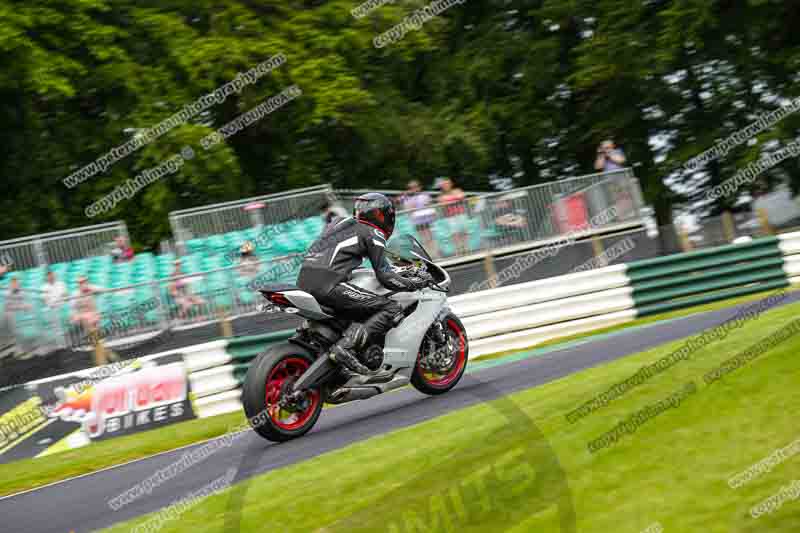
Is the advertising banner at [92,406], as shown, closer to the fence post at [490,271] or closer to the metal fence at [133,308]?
the metal fence at [133,308]

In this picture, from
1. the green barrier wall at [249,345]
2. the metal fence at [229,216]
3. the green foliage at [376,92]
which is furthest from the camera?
the green foliage at [376,92]

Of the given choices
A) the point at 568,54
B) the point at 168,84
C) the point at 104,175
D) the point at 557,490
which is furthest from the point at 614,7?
the point at 557,490

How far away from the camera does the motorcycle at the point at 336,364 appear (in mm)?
7816

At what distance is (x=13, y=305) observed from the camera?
1230 centimetres

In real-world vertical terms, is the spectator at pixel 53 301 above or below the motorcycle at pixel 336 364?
above

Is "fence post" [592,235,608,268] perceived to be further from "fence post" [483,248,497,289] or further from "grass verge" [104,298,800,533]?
"grass verge" [104,298,800,533]

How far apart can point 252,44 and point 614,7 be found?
9.30 meters

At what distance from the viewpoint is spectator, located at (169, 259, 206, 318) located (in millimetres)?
13617

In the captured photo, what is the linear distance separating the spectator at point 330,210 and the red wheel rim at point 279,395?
7745 millimetres

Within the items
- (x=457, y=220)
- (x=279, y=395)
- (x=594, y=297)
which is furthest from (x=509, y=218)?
(x=279, y=395)

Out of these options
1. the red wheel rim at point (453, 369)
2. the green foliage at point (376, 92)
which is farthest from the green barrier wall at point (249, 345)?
the green foliage at point (376, 92)

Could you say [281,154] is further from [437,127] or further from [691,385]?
[691,385]

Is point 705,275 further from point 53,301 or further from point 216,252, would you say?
point 53,301

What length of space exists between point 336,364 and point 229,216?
8.26m
